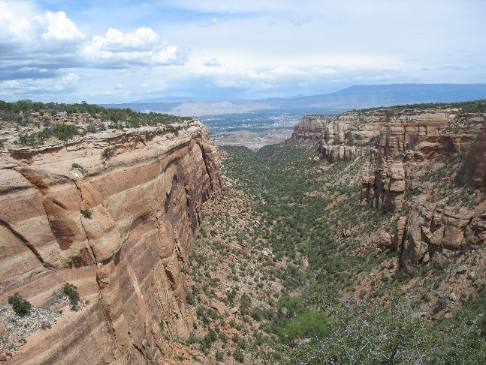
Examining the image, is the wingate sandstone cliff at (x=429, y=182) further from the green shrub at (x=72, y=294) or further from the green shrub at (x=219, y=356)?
the green shrub at (x=72, y=294)

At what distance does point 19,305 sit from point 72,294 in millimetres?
2667

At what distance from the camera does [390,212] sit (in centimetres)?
5344

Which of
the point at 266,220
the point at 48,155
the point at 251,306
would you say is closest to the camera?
the point at 48,155

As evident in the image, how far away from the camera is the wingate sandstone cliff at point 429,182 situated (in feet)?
128

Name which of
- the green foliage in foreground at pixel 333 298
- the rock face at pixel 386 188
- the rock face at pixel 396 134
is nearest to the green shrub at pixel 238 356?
the green foliage in foreground at pixel 333 298

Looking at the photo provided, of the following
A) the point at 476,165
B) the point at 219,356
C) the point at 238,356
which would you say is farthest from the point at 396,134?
the point at 219,356

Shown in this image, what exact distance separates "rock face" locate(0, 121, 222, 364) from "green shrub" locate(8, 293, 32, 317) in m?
0.32

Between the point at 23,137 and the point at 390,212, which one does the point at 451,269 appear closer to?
the point at 390,212

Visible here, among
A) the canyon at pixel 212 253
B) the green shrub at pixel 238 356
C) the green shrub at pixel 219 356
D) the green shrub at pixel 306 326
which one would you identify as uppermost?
the canyon at pixel 212 253

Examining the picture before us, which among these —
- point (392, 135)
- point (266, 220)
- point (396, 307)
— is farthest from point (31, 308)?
point (392, 135)

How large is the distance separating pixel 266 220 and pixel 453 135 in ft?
86.6

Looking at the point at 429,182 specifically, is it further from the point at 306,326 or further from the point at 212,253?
the point at 212,253

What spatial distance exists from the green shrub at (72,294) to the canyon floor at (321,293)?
8925 mm

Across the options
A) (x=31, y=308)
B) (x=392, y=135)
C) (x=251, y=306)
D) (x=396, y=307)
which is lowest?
(x=251, y=306)
